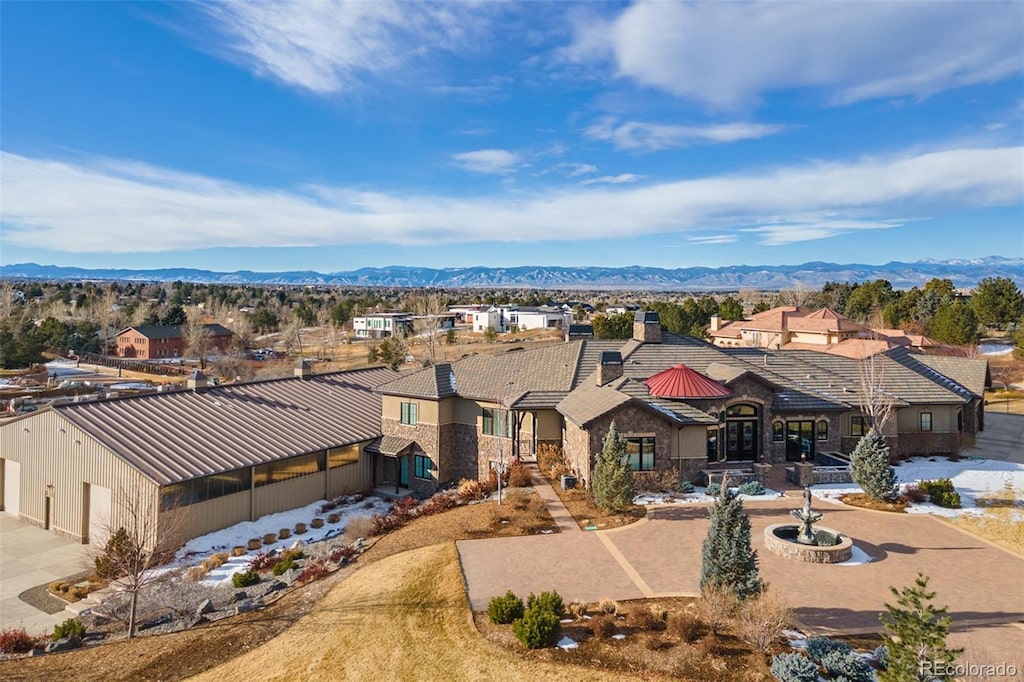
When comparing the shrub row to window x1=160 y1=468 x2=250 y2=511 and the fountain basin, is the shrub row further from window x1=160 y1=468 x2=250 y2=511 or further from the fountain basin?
window x1=160 y1=468 x2=250 y2=511

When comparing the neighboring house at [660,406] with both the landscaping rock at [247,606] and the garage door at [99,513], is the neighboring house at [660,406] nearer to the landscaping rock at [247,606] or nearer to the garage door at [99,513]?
the landscaping rock at [247,606]

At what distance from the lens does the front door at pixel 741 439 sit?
95.9 feet

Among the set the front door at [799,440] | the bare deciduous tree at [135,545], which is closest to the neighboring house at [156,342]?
the bare deciduous tree at [135,545]

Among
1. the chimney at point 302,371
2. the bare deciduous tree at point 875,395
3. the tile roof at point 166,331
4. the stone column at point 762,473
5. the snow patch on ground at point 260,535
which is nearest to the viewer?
the snow patch on ground at point 260,535

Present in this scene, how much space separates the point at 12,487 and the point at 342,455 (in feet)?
51.6

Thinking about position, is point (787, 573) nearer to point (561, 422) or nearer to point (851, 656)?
point (851, 656)

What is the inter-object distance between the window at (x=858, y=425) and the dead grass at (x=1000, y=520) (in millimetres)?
6335

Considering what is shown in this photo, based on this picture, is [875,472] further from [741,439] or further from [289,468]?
[289,468]

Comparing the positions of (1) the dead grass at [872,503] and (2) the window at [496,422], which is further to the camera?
(2) the window at [496,422]

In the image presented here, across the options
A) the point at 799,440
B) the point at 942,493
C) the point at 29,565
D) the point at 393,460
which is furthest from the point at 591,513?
the point at 29,565

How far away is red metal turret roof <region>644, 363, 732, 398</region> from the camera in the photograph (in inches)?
1117

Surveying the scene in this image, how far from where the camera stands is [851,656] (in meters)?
12.6

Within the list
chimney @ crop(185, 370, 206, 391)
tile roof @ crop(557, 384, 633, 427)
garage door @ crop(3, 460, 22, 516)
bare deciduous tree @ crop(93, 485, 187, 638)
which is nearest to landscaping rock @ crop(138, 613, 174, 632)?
bare deciduous tree @ crop(93, 485, 187, 638)

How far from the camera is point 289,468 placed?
29984 mm
